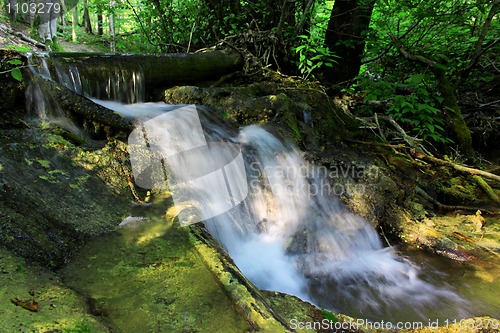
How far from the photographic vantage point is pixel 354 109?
20.7 ft

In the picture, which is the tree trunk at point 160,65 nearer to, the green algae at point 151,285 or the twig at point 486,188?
the green algae at point 151,285

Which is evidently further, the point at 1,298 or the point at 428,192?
the point at 428,192

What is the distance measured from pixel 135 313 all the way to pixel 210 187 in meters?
1.95

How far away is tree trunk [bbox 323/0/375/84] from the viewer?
19.8ft

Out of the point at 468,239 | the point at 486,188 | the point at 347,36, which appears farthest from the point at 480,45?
the point at 468,239

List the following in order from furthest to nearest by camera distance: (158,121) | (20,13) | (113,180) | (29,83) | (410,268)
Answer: (20,13) < (158,121) < (410,268) < (29,83) < (113,180)

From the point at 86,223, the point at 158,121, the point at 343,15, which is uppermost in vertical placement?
the point at 343,15

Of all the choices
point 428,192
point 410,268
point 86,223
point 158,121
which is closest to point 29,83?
point 158,121

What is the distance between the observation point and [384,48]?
643 cm

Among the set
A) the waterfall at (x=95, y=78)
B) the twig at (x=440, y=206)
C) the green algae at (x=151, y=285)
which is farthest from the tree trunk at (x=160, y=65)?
the twig at (x=440, y=206)

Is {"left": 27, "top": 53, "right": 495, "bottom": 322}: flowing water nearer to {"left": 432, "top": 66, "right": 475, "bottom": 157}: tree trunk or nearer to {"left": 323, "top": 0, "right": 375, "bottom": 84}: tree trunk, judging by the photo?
{"left": 323, "top": 0, "right": 375, "bottom": 84}: tree trunk

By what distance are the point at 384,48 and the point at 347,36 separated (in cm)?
87

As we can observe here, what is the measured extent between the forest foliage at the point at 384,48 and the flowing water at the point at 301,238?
2.45 metres

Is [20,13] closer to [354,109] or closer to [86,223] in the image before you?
[354,109]
